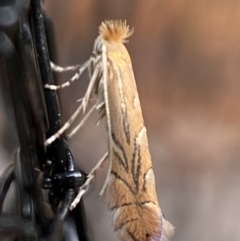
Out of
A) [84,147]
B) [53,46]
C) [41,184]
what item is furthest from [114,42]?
[84,147]

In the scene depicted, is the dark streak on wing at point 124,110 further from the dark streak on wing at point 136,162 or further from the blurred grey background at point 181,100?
the blurred grey background at point 181,100

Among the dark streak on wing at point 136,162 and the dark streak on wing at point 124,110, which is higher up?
the dark streak on wing at point 124,110

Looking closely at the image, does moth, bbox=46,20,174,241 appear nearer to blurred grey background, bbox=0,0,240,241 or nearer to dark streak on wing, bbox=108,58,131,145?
dark streak on wing, bbox=108,58,131,145

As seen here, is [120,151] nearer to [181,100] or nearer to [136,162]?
[136,162]

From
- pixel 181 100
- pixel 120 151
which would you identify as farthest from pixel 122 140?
pixel 181 100

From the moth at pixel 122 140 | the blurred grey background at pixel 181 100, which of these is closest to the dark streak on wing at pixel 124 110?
the moth at pixel 122 140

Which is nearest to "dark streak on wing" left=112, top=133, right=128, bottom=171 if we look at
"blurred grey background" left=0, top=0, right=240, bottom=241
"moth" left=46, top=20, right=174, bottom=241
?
"moth" left=46, top=20, right=174, bottom=241

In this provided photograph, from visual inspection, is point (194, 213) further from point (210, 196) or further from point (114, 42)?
point (114, 42)

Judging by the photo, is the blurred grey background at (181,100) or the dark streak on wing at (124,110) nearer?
the dark streak on wing at (124,110)
